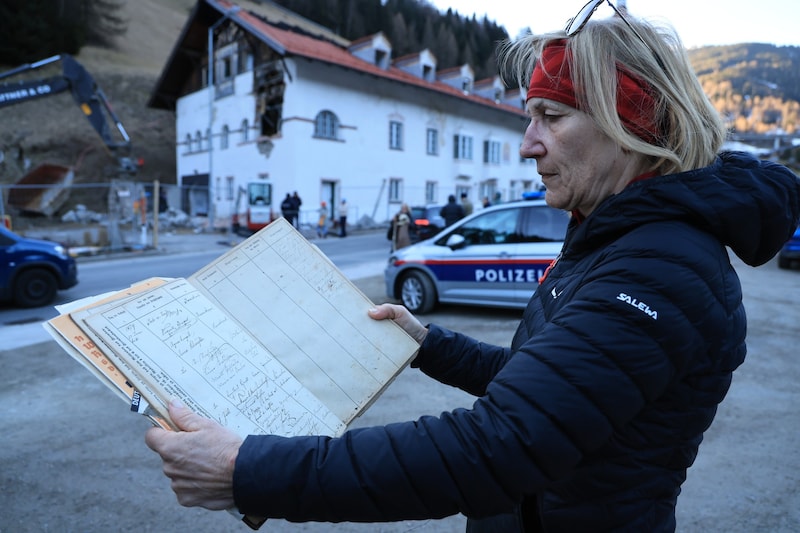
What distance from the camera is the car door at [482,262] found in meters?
8.12

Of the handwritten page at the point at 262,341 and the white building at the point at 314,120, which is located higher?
the white building at the point at 314,120

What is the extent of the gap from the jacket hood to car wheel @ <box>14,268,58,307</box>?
1052 cm

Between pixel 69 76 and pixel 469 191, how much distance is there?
25.1 meters

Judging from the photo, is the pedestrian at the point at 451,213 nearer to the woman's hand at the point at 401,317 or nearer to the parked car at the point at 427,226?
the parked car at the point at 427,226

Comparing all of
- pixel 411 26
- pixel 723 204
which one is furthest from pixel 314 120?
pixel 411 26

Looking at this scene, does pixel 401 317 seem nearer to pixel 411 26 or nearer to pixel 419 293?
pixel 419 293

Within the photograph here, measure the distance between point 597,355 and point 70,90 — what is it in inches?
759

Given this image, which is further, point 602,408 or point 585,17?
point 585,17

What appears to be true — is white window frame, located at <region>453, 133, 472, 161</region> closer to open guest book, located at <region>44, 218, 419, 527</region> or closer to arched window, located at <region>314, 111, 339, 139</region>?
arched window, located at <region>314, 111, 339, 139</region>

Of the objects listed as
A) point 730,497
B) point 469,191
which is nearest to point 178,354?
point 730,497

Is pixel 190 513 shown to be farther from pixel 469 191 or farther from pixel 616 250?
pixel 469 191

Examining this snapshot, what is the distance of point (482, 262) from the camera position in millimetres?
8258

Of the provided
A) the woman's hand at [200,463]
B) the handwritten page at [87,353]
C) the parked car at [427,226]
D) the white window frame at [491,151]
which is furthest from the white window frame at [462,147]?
the woman's hand at [200,463]

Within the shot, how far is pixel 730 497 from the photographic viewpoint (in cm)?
327
